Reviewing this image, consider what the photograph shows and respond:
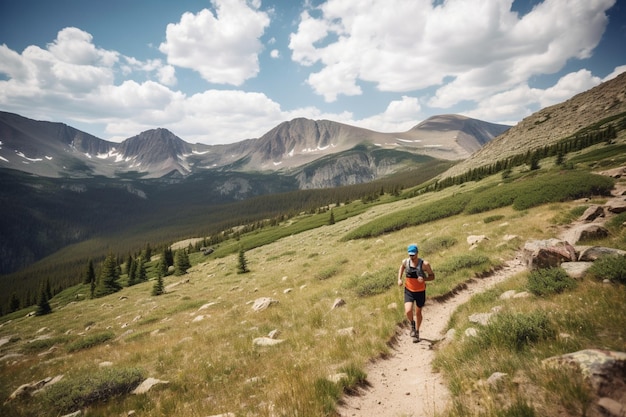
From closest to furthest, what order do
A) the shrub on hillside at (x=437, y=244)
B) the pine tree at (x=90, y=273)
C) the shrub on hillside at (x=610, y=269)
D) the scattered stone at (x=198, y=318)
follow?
1. the shrub on hillside at (x=610, y=269)
2. the scattered stone at (x=198, y=318)
3. the shrub on hillside at (x=437, y=244)
4. the pine tree at (x=90, y=273)

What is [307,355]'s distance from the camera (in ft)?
29.8

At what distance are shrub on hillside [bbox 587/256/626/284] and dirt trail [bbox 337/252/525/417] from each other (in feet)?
15.4

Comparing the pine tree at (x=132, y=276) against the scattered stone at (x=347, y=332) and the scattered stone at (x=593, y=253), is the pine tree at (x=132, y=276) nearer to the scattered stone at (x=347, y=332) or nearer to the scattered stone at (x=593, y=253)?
the scattered stone at (x=347, y=332)

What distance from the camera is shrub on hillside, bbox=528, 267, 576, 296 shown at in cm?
838

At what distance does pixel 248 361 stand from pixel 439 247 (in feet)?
54.1

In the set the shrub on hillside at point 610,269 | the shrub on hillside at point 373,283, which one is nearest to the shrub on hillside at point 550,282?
the shrub on hillside at point 610,269

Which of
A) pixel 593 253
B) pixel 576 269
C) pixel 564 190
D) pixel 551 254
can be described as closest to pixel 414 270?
pixel 576 269

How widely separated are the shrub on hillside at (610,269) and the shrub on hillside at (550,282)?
0.61 meters

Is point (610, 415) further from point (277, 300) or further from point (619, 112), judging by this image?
point (619, 112)

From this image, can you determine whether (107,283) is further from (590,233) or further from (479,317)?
(590,233)

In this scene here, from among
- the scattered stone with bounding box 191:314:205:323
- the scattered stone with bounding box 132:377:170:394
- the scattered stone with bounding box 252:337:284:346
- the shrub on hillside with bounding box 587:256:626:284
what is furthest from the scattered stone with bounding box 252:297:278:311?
the shrub on hillside with bounding box 587:256:626:284

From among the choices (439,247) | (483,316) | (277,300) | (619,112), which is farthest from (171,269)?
(619,112)

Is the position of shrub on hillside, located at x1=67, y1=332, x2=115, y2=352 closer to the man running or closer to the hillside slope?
the man running

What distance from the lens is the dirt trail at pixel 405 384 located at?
6.03 metres
